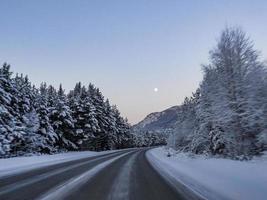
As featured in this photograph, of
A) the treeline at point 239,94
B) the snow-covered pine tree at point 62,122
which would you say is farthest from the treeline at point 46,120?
the treeline at point 239,94

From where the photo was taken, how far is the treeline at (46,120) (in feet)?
129

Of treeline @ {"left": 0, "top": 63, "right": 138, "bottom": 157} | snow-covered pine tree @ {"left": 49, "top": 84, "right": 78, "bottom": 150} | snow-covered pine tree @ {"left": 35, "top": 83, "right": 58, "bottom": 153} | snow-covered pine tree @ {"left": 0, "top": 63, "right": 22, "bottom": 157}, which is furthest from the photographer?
snow-covered pine tree @ {"left": 49, "top": 84, "right": 78, "bottom": 150}

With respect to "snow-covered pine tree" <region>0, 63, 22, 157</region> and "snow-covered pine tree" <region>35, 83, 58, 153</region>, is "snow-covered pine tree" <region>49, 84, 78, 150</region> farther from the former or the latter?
"snow-covered pine tree" <region>0, 63, 22, 157</region>

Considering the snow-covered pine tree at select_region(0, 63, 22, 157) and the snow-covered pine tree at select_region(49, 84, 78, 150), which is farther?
the snow-covered pine tree at select_region(49, 84, 78, 150)

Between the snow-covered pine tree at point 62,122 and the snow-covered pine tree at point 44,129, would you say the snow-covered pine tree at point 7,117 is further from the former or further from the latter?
the snow-covered pine tree at point 62,122

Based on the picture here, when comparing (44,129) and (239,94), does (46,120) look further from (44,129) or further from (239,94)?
(239,94)

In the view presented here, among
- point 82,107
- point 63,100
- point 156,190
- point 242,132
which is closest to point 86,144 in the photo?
point 82,107

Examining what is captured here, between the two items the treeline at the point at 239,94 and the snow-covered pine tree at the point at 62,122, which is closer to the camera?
the treeline at the point at 239,94

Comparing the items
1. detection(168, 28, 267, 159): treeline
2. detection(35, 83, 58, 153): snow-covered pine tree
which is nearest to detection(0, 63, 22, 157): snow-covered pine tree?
detection(35, 83, 58, 153): snow-covered pine tree

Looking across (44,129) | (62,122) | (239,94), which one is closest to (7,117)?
(44,129)

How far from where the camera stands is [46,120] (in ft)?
168

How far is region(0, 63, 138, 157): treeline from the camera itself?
3919 cm

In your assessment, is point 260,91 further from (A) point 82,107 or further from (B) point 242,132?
(A) point 82,107

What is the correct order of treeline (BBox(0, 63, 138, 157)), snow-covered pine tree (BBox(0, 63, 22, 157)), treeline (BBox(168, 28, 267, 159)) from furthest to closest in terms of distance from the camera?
treeline (BBox(0, 63, 138, 157)) → snow-covered pine tree (BBox(0, 63, 22, 157)) → treeline (BBox(168, 28, 267, 159))
